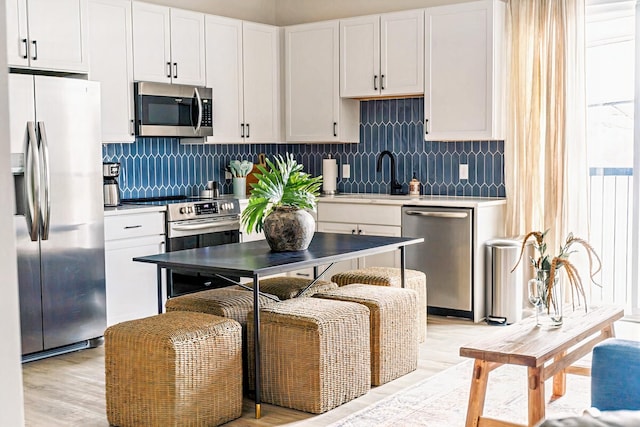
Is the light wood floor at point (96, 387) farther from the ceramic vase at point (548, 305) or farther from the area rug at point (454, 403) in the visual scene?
the ceramic vase at point (548, 305)

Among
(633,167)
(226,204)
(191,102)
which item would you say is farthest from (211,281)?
(633,167)

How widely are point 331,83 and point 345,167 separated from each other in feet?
2.70

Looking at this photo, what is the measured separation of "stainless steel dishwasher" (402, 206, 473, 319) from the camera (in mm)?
5809

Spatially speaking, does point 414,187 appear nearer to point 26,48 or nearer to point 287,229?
point 287,229

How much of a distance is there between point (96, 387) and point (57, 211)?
118 cm

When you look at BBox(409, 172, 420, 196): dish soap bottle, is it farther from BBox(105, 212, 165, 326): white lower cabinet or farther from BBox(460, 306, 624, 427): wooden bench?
BBox(460, 306, 624, 427): wooden bench

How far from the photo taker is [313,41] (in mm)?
6828

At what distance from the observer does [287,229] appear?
4324 mm

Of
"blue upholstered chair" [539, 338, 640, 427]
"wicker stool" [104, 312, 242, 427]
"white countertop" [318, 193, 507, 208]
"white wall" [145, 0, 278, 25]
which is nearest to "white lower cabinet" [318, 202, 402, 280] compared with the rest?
"white countertop" [318, 193, 507, 208]

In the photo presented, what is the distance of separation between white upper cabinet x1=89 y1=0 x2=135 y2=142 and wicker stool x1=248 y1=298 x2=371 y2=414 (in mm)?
2299

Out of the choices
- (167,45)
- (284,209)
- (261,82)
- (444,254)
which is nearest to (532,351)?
(284,209)

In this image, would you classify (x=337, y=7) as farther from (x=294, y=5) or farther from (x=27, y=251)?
(x=27, y=251)

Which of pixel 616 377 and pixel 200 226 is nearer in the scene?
pixel 616 377

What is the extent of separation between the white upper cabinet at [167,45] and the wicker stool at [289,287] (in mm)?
2048
